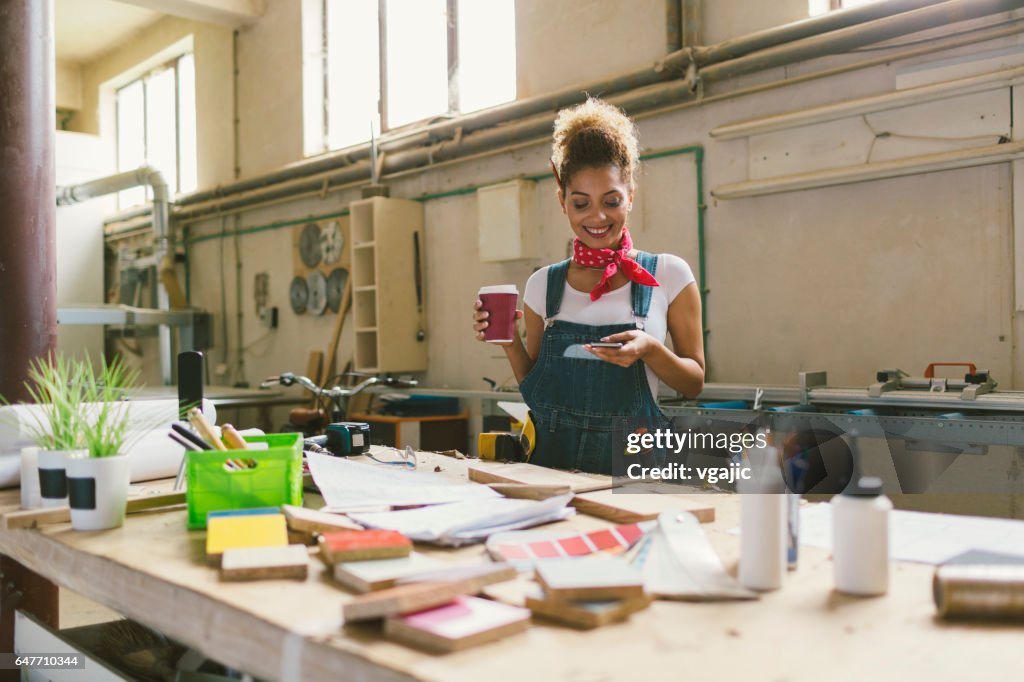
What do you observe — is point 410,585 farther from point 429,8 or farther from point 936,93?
point 429,8

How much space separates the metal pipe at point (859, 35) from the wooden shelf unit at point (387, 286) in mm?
2307

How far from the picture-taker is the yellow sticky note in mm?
1089

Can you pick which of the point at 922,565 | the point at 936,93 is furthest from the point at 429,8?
the point at 922,565

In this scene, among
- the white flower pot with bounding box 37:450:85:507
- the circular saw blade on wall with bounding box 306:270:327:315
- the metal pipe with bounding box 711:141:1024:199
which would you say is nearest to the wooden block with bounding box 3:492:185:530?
the white flower pot with bounding box 37:450:85:507

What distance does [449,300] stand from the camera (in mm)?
5316

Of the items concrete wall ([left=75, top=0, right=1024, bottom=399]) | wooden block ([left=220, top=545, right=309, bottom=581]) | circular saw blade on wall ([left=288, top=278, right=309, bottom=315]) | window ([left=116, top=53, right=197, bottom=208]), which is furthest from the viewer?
window ([left=116, top=53, right=197, bottom=208])

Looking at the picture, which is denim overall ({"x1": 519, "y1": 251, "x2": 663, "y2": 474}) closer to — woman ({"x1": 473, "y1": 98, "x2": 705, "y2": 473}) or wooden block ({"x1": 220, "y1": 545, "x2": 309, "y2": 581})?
woman ({"x1": 473, "y1": 98, "x2": 705, "y2": 473})

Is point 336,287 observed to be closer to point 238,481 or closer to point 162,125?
point 162,125

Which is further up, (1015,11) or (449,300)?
(1015,11)

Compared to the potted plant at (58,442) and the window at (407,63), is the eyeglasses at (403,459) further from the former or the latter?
the window at (407,63)

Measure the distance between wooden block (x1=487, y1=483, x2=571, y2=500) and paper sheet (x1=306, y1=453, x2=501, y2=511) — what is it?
2cm

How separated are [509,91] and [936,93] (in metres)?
2.61

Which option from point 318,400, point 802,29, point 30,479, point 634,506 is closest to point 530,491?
point 634,506

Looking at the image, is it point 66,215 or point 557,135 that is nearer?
point 557,135
